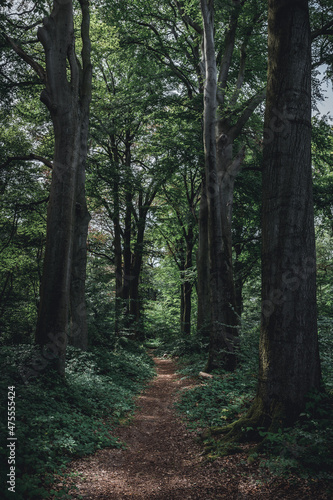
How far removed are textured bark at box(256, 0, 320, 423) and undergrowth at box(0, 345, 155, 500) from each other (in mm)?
2596

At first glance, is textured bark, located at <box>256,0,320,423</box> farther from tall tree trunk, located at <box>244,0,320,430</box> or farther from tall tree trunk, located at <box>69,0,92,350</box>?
tall tree trunk, located at <box>69,0,92,350</box>

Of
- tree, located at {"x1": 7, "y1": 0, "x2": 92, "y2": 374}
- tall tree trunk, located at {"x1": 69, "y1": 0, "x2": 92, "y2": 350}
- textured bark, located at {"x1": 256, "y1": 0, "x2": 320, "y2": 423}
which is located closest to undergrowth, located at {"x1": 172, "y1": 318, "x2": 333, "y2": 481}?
textured bark, located at {"x1": 256, "y1": 0, "x2": 320, "y2": 423}

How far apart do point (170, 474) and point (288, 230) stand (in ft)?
11.2

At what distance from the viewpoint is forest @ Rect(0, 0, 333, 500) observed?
12.4ft

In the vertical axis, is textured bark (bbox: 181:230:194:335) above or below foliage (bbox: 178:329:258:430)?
above

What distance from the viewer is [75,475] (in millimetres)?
3814

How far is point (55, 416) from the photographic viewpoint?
480 cm

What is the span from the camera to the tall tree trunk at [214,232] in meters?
9.02

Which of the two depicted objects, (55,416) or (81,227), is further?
(81,227)

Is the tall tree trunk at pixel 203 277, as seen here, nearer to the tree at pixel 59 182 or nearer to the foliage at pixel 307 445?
the tree at pixel 59 182

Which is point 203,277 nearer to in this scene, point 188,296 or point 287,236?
point 188,296

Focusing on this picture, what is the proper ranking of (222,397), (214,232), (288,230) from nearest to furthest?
(288,230)
(222,397)
(214,232)

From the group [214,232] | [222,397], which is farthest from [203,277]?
[222,397]

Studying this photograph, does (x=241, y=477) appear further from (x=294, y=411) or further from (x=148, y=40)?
(x=148, y=40)
